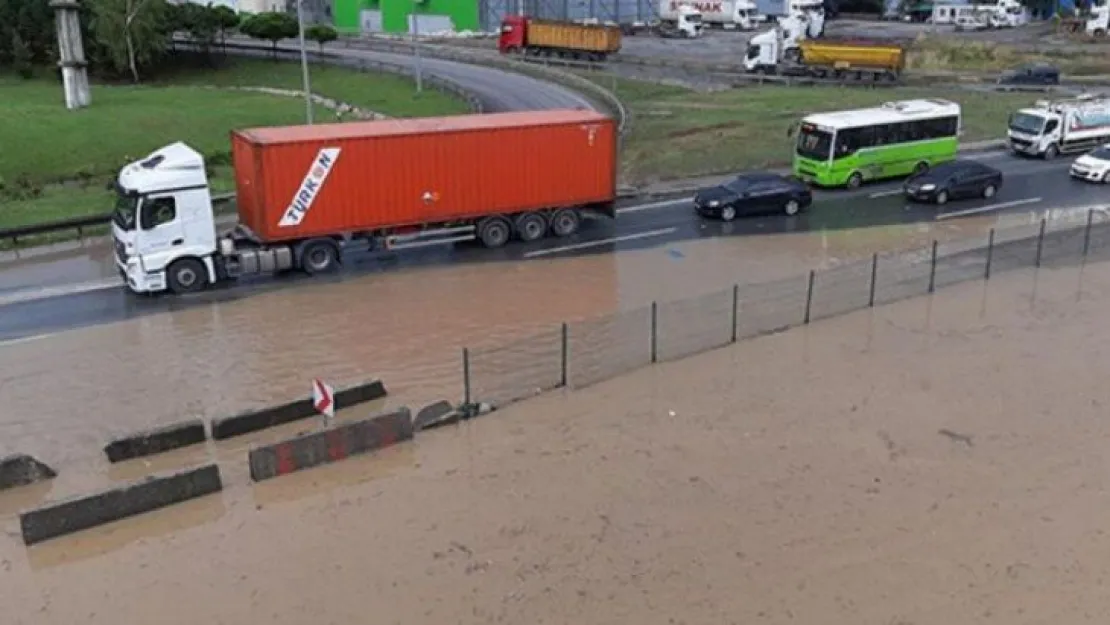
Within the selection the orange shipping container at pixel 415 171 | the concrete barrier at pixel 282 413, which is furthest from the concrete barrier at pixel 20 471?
the orange shipping container at pixel 415 171

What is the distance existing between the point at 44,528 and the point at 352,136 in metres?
14.3

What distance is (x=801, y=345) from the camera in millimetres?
22375

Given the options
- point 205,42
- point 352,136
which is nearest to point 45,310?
point 352,136

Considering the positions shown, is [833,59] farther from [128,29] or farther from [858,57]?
[128,29]

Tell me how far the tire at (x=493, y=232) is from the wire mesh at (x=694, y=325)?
6.53 m

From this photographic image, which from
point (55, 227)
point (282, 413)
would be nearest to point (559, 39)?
point (55, 227)

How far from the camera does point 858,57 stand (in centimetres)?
6631

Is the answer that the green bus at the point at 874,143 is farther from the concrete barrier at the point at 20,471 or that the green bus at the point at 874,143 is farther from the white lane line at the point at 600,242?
the concrete barrier at the point at 20,471

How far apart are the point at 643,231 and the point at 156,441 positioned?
676 inches

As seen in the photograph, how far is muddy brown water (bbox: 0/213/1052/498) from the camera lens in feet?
64.0

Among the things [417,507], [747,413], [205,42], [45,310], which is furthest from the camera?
[205,42]

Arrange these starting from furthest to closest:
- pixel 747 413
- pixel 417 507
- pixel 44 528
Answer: pixel 747 413, pixel 417 507, pixel 44 528

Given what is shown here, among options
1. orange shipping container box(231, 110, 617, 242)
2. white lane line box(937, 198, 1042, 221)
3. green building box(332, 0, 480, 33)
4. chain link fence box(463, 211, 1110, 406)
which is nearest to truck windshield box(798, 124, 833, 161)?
white lane line box(937, 198, 1042, 221)

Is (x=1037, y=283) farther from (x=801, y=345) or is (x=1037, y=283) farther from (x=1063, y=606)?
(x=1063, y=606)
